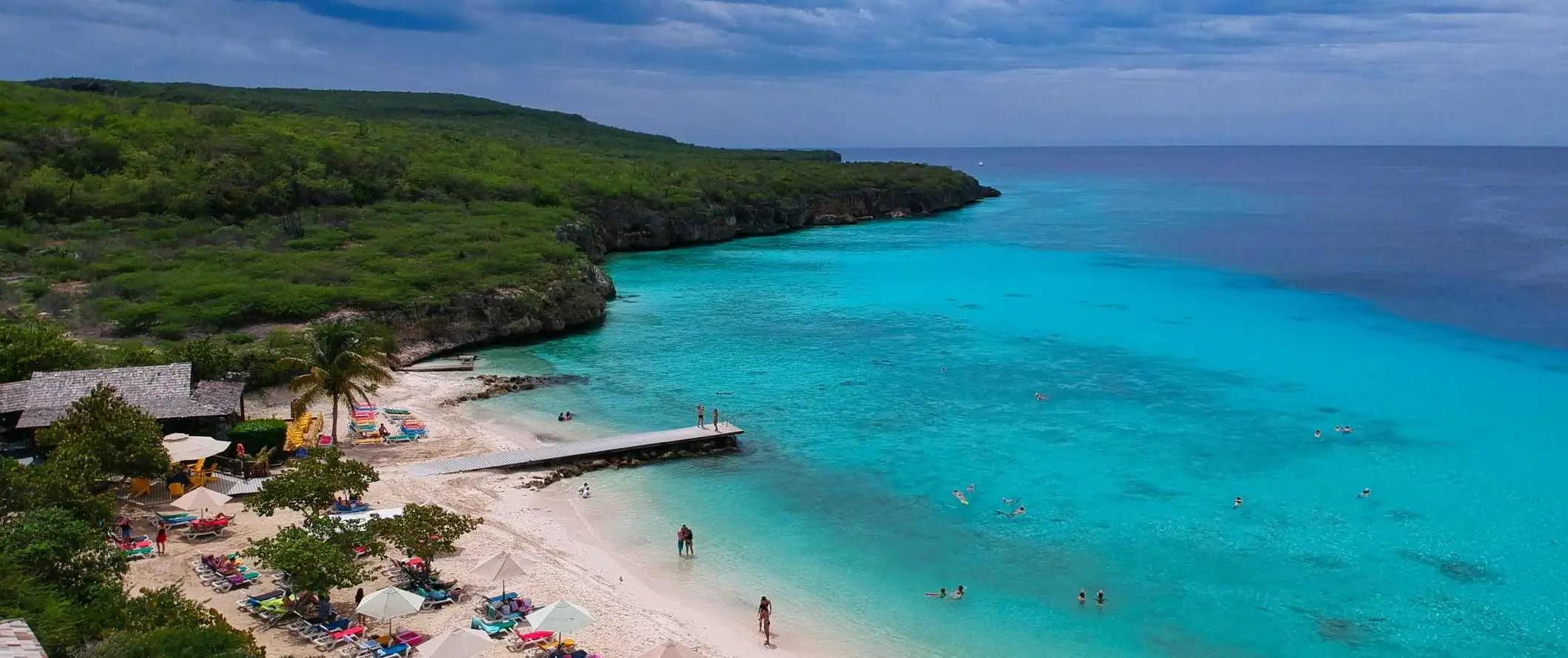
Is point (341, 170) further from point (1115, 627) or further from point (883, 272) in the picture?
point (1115, 627)

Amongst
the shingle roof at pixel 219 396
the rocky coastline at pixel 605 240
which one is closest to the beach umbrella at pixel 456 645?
the shingle roof at pixel 219 396

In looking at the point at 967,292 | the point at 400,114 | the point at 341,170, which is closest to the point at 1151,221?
the point at 967,292

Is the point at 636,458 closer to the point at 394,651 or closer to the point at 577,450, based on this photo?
the point at 577,450

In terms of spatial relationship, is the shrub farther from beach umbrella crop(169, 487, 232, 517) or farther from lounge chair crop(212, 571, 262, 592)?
lounge chair crop(212, 571, 262, 592)

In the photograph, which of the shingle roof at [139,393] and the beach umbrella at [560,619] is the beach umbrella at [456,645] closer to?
the beach umbrella at [560,619]

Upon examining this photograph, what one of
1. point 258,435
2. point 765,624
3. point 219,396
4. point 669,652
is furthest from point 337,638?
point 219,396

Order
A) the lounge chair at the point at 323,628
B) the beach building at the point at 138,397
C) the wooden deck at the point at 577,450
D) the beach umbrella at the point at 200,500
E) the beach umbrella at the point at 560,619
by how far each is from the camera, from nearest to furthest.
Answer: the beach umbrella at the point at 560,619 < the lounge chair at the point at 323,628 < the beach umbrella at the point at 200,500 < the beach building at the point at 138,397 < the wooden deck at the point at 577,450

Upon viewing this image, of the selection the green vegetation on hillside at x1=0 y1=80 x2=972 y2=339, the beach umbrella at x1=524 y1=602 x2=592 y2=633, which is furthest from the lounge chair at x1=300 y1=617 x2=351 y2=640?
the green vegetation on hillside at x1=0 y1=80 x2=972 y2=339
